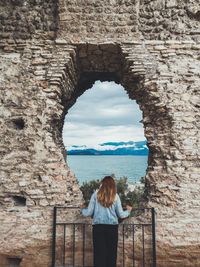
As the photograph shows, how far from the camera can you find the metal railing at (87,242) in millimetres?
3602

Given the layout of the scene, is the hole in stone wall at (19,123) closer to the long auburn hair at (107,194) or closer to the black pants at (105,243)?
the long auburn hair at (107,194)

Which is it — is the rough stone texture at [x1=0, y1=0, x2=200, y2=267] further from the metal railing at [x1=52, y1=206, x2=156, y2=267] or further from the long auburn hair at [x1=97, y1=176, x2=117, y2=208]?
the long auburn hair at [x1=97, y1=176, x2=117, y2=208]

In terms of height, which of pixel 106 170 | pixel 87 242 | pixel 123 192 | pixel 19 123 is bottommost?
pixel 87 242

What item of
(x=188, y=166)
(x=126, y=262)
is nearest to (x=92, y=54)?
(x=188, y=166)

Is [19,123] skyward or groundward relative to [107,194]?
skyward

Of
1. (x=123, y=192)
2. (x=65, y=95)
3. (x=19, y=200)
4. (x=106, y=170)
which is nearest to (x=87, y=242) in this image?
(x=19, y=200)

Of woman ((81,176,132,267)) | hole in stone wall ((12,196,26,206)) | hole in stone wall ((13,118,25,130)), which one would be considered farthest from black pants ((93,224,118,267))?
hole in stone wall ((13,118,25,130))

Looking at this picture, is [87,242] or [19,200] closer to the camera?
[87,242]

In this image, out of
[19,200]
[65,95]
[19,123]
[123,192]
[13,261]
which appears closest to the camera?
[13,261]

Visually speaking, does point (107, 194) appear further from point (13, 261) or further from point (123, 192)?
point (123, 192)

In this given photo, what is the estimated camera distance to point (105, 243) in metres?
2.88

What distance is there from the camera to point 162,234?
142 inches

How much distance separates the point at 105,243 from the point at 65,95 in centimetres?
311

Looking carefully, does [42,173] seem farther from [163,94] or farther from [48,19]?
[48,19]
